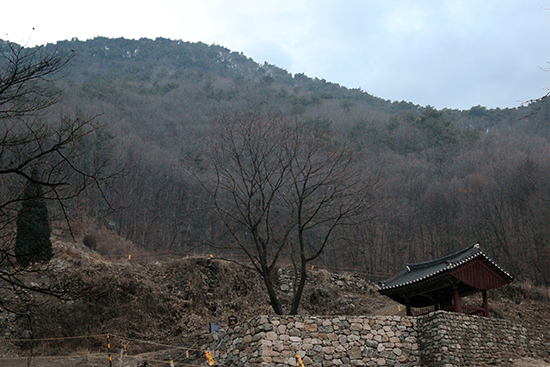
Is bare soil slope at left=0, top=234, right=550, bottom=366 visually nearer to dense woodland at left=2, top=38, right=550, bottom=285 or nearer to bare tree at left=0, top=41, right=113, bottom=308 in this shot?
dense woodland at left=2, top=38, right=550, bottom=285

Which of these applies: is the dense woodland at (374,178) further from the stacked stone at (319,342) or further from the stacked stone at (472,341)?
the stacked stone at (472,341)

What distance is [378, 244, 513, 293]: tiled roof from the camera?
51.4ft

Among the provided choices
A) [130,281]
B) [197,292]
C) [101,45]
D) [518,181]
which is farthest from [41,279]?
[101,45]

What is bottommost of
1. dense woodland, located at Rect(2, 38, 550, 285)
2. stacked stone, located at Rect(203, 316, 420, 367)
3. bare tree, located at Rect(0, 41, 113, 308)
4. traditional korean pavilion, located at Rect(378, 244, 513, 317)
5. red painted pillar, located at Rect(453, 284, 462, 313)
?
stacked stone, located at Rect(203, 316, 420, 367)

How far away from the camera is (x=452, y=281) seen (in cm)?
1567

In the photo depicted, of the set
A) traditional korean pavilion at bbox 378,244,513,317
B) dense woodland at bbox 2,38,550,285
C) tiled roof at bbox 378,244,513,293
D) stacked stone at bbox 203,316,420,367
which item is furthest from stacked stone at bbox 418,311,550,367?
dense woodland at bbox 2,38,550,285

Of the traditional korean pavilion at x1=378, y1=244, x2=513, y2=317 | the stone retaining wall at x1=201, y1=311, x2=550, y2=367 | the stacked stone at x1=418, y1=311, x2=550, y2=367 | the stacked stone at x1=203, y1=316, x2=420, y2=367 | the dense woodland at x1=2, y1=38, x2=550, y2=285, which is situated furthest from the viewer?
the dense woodland at x1=2, y1=38, x2=550, y2=285

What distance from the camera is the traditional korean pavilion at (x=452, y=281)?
51.3 ft

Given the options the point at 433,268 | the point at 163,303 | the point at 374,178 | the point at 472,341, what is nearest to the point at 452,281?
the point at 433,268

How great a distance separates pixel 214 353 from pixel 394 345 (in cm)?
542

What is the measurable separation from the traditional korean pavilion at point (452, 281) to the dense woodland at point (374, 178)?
7.50ft

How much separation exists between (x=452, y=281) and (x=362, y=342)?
4.13 metres

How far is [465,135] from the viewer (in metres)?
50.6

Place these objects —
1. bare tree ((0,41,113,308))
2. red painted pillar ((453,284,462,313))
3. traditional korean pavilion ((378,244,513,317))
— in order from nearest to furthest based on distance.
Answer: bare tree ((0,41,113,308))
red painted pillar ((453,284,462,313))
traditional korean pavilion ((378,244,513,317))
